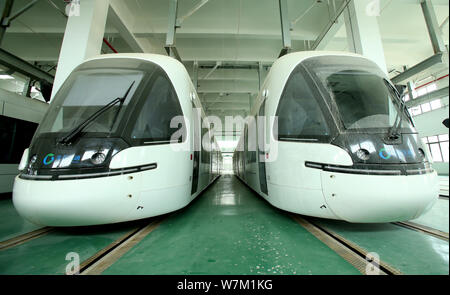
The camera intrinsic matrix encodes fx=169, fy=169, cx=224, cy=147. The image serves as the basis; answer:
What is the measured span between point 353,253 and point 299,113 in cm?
144

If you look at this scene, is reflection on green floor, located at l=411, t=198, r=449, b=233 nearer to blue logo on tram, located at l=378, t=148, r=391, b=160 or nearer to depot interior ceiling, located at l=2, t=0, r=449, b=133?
blue logo on tram, located at l=378, t=148, r=391, b=160

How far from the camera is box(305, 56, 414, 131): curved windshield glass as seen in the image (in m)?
1.83

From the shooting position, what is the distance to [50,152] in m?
1.66

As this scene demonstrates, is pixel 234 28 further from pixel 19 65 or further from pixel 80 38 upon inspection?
pixel 19 65

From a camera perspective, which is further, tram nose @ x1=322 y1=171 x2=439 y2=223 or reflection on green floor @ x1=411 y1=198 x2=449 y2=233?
reflection on green floor @ x1=411 y1=198 x2=449 y2=233

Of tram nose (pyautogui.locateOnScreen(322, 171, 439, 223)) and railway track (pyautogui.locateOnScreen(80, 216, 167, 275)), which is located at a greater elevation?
tram nose (pyautogui.locateOnScreen(322, 171, 439, 223))

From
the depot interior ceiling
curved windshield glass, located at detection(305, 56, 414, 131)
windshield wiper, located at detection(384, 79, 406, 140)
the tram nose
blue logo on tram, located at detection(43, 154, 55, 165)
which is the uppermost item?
the depot interior ceiling

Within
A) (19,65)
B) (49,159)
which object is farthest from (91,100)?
(19,65)

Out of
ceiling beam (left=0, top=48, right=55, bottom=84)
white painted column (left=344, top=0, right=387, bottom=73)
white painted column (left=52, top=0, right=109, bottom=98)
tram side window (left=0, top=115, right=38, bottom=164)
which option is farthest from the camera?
ceiling beam (left=0, top=48, right=55, bottom=84)

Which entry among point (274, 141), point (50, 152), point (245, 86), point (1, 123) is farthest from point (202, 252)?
point (245, 86)

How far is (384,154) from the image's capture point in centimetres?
162

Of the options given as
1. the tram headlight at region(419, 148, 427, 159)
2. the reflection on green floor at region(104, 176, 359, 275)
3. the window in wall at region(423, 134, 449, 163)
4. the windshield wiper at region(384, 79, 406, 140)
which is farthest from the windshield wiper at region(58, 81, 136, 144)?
the tram headlight at region(419, 148, 427, 159)

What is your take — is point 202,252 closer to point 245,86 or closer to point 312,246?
point 312,246

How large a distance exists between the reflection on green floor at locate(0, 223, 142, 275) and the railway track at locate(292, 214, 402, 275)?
6.70 ft
